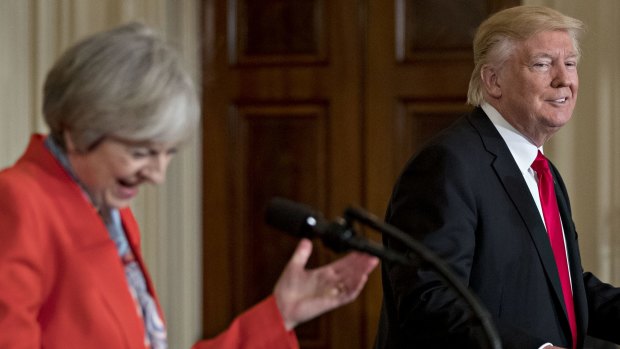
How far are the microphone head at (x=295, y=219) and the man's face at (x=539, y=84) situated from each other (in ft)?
4.01

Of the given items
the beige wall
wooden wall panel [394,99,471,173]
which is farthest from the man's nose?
wooden wall panel [394,99,471,173]

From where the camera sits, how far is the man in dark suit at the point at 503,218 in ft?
7.04

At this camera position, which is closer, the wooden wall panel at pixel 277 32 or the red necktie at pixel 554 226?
the red necktie at pixel 554 226

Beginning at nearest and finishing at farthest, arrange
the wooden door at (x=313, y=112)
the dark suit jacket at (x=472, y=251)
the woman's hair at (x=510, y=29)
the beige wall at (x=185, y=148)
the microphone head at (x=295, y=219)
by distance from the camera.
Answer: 1. the microphone head at (x=295, y=219)
2. the dark suit jacket at (x=472, y=251)
3. the woman's hair at (x=510, y=29)
4. the beige wall at (x=185, y=148)
5. the wooden door at (x=313, y=112)

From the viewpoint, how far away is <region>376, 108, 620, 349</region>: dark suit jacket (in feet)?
6.99

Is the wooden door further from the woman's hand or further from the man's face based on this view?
the woman's hand

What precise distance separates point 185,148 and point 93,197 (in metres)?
2.41

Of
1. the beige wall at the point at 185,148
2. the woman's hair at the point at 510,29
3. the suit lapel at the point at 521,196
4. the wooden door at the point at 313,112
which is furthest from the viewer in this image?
the wooden door at the point at 313,112

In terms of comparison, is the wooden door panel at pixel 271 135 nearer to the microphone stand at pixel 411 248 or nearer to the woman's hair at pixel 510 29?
the woman's hair at pixel 510 29

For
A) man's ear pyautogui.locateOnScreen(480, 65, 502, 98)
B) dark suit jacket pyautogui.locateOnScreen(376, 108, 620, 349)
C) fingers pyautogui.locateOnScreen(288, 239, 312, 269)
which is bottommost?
dark suit jacket pyautogui.locateOnScreen(376, 108, 620, 349)

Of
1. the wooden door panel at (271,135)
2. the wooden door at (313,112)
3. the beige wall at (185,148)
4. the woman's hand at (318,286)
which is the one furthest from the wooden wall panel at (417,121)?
the woman's hand at (318,286)

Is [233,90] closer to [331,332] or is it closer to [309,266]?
[309,266]

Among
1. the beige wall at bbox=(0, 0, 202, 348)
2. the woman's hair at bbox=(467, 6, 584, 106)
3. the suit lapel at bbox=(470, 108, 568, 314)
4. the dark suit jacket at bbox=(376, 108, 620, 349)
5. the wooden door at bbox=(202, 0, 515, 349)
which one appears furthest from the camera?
the wooden door at bbox=(202, 0, 515, 349)

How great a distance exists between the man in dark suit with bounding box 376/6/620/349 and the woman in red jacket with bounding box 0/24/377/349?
0.64 metres
